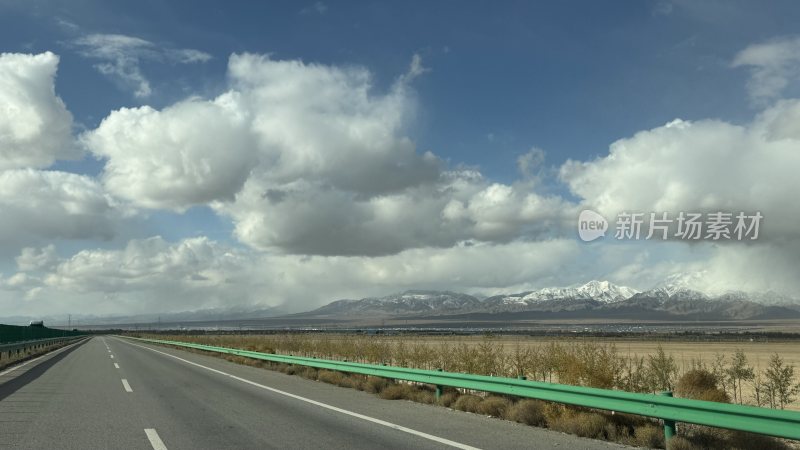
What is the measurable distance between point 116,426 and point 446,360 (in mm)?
10715

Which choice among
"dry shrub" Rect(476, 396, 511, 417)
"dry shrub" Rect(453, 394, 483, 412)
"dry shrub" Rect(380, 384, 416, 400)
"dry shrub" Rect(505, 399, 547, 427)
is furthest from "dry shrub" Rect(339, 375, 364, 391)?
"dry shrub" Rect(505, 399, 547, 427)

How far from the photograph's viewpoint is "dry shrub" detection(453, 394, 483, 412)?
12759 millimetres

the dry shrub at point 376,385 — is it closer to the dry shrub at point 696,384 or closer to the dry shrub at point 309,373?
the dry shrub at point 309,373

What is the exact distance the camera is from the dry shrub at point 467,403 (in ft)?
41.9

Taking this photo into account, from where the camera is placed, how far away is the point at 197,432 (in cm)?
991

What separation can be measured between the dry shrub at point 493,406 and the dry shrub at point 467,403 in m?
0.17

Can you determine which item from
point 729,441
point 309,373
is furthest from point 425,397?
point 309,373

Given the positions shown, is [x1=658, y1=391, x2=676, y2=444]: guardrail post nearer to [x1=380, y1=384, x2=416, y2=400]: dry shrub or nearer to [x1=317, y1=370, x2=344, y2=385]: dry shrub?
[x1=380, y1=384, x2=416, y2=400]: dry shrub

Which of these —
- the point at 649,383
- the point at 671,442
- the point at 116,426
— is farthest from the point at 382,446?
the point at 649,383

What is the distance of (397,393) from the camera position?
15336 millimetres

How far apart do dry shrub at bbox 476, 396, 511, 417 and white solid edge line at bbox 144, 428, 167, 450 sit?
623 centimetres

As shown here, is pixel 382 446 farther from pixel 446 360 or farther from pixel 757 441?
pixel 446 360

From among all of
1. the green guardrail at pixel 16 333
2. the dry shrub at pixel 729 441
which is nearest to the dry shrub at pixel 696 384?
the dry shrub at pixel 729 441

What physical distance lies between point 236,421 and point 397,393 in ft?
17.0
